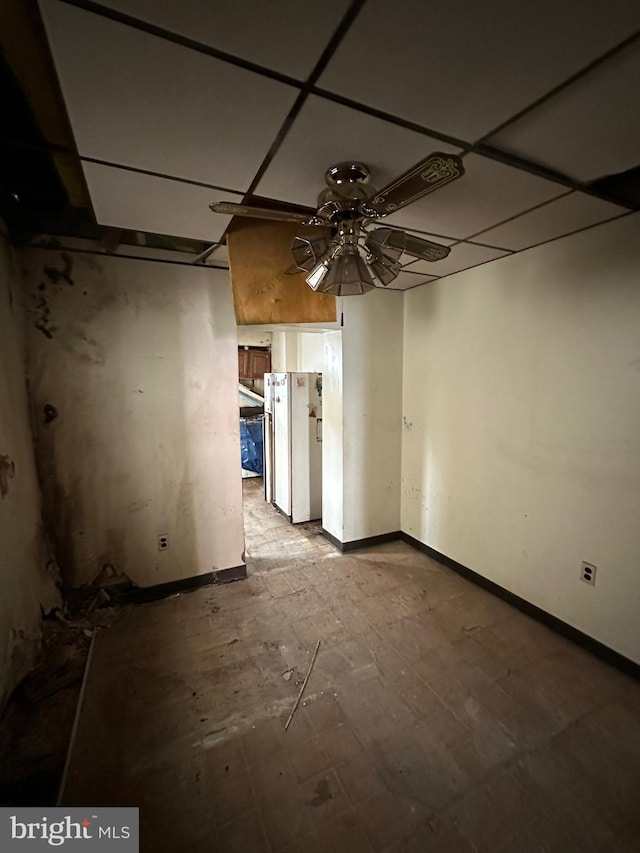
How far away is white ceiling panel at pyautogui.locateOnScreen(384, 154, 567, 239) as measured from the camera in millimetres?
1384

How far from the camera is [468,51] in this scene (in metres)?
0.88

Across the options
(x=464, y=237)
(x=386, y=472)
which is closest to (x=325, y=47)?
(x=464, y=237)

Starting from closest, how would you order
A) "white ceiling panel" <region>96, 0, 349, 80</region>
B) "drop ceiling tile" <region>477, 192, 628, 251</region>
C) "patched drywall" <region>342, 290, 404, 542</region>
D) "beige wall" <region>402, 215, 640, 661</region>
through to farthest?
"white ceiling panel" <region>96, 0, 349, 80</region> → "drop ceiling tile" <region>477, 192, 628, 251</region> → "beige wall" <region>402, 215, 640, 661</region> → "patched drywall" <region>342, 290, 404, 542</region>

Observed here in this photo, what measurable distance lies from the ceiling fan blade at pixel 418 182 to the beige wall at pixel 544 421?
1.42 meters

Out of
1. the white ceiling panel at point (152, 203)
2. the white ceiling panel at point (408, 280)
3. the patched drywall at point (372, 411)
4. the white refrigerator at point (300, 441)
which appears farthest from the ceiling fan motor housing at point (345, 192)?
the white refrigerator at point (300, 441)

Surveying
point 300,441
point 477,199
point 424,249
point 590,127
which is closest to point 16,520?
point 424,249

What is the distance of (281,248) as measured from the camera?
6.72 feet

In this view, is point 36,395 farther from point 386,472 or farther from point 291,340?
point 291,340

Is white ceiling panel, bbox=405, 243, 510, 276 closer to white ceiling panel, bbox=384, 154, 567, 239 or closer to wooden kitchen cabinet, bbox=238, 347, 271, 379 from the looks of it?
white ceiling panel, bbox=384, 154, 567, 239

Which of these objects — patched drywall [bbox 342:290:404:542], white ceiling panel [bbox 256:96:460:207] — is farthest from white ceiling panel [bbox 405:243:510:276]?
white ceiling panel [bbox 256:96:460:207]

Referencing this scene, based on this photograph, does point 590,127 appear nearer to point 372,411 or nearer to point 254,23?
point 254,23

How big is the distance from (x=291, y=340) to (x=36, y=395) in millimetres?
4035

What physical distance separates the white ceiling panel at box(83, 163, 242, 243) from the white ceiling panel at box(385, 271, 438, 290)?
1.45m

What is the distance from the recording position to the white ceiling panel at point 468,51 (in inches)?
30.9
